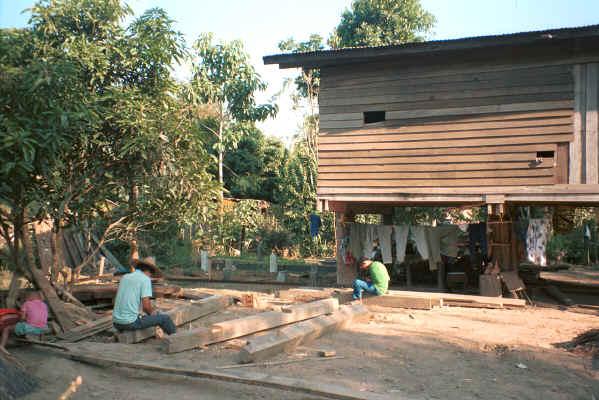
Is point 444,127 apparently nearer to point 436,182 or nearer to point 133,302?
point 436,182

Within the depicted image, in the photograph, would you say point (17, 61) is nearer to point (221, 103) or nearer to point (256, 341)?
point (256, 341)

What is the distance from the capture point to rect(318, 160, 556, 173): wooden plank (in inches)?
431

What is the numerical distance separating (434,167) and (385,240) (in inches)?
110

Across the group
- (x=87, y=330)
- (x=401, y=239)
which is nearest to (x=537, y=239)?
(x=401, y=239)

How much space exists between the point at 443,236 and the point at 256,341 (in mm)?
8357

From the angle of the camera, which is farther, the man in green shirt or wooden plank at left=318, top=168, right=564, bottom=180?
wooden plank at left=318, top=168, right=564, bottom=180

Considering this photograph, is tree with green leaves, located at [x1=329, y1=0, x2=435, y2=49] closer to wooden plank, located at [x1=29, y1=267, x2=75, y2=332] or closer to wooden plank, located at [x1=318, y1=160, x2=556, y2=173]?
wooden plank, located at [x1=318, y1=160, x2=556, y2=173]

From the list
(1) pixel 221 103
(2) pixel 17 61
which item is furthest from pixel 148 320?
(1) pixel 221 103

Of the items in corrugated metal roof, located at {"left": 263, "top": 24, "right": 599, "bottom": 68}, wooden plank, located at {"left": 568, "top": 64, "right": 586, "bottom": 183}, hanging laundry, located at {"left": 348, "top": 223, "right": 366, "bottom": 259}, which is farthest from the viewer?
hanging laundry, located at {"left": 348, "top": 223, "right": 366, "bottom": 259}

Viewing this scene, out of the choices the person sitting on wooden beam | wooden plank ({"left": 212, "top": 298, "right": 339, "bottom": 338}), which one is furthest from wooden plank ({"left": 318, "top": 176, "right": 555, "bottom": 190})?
the person sitting on wooden beam

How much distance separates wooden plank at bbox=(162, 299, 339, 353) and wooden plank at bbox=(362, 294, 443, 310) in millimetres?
2388

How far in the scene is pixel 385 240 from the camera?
44.0 ft

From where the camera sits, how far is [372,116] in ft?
42.5

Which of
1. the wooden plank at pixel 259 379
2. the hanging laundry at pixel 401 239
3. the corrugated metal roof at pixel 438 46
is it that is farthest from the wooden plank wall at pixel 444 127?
the wooden plank at pixel 259 379
